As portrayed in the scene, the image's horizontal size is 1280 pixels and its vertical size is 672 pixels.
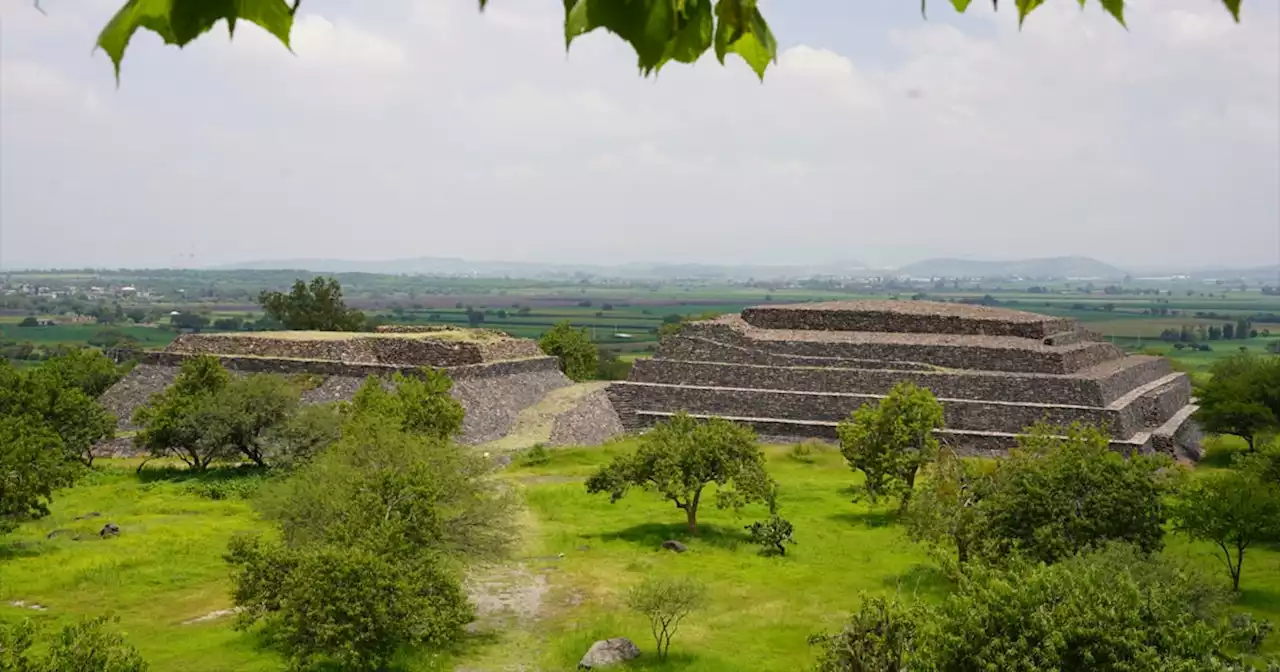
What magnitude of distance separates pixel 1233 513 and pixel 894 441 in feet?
25.7

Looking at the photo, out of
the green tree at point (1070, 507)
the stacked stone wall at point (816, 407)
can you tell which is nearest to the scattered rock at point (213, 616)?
the green tree at point (1070, 507)

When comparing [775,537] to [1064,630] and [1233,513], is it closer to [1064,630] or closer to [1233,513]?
[1233,513]

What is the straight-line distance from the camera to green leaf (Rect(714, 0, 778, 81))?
5.41 ft

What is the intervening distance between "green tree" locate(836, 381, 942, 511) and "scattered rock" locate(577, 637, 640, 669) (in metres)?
10.8

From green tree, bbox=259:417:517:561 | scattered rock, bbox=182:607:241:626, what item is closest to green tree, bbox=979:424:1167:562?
green tree, bbox=259:417:517:561

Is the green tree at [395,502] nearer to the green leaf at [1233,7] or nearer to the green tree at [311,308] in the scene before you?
the green leaf at [1233,7]

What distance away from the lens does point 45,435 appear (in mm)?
23203

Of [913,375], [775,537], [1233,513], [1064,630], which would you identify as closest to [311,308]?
[913,375]

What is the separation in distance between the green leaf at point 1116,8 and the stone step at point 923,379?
31981mm

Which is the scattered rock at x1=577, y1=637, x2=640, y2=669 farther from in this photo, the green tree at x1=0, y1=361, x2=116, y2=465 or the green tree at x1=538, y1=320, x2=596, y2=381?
the green tree at x1=538, y1=320, x2=596, y2=381

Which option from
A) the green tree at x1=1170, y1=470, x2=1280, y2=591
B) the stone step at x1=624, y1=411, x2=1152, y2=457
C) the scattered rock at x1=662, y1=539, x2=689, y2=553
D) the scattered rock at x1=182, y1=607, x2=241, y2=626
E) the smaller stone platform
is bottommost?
the scattered rock at x1=662, y1=539, x2=689, y2=553

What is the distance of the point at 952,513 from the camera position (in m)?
18.1

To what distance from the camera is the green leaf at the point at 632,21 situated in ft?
4.98

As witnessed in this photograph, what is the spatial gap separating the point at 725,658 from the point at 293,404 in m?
19.0
